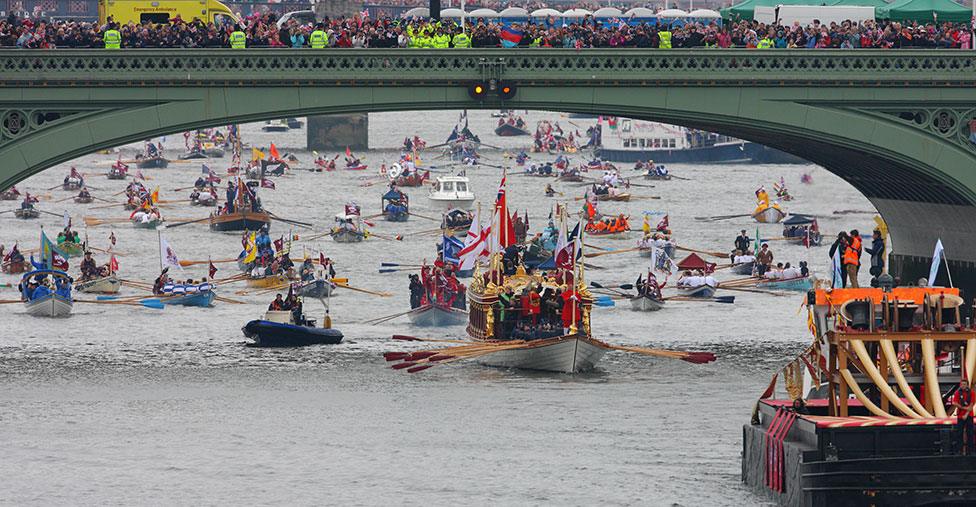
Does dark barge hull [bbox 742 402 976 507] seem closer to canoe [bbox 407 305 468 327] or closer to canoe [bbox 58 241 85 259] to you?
canoe [bbox 407 305 468 327]

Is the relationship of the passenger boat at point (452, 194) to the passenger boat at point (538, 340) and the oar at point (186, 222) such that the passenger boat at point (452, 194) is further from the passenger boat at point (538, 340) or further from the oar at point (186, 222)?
the passenger boat at point (538, 340)

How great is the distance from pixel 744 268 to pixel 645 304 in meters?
15.2

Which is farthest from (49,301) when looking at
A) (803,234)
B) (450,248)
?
(803,234)

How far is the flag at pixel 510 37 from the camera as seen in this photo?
224ft

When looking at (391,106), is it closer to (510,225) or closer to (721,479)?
(510,225)

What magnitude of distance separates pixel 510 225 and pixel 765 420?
87.5 ft

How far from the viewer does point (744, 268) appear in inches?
4104

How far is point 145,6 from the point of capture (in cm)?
7419

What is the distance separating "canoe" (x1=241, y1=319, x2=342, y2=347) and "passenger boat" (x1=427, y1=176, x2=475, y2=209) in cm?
6331

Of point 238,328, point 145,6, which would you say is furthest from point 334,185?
point 145,6

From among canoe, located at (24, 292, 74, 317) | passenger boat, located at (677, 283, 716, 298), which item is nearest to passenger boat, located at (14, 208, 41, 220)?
canoe, located at (24, 292, 74, 317)

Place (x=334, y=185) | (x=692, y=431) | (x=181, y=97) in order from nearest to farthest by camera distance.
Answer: (x=692, y=431)
(x=181, y=97)
(x=334, y=185)

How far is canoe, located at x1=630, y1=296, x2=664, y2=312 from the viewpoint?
9019cm

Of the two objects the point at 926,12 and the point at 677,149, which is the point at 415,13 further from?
the point at 677,149
